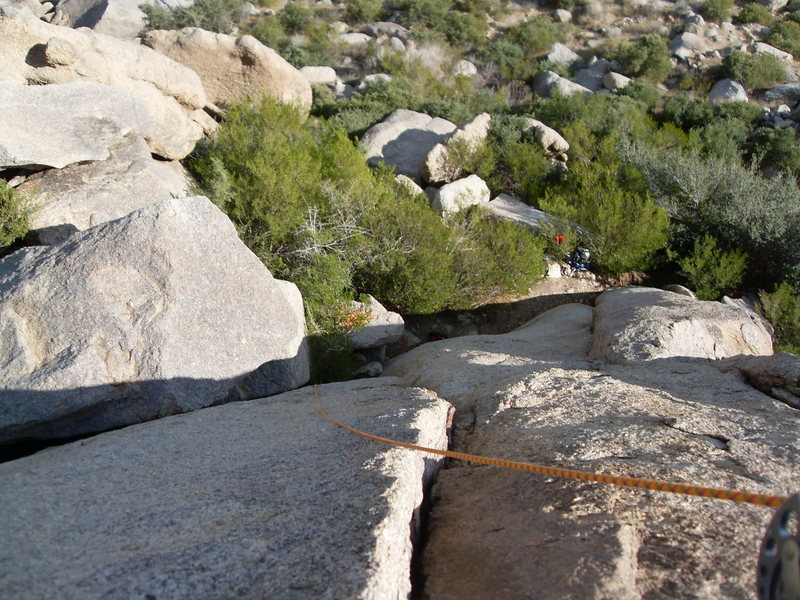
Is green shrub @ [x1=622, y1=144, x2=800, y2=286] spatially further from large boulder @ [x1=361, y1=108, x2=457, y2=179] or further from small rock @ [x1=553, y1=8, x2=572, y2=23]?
small rock @ [x1=553, y1=8, x2=572, y2=23]

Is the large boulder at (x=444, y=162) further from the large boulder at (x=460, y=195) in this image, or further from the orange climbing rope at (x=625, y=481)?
the orange climbing rope at (x=625, y=481)

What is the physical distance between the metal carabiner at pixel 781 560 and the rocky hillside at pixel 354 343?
351mm

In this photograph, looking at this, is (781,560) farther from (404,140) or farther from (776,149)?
(776,149)

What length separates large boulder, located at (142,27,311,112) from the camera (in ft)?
35.1

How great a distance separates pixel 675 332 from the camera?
5.36 meters

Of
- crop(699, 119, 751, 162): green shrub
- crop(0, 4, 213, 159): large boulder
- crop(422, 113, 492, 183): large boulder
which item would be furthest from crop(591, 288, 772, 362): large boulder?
crop(699, 119, 751, 162): green shrub

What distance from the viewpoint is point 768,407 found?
3.65m

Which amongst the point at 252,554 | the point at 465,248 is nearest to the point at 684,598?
the point at 252,554

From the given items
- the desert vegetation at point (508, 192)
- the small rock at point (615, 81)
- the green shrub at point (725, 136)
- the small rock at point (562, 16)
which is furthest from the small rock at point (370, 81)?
the small rock at point (562, 16)

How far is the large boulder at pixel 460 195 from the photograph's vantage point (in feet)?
35.4

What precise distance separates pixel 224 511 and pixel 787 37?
27.8 metres

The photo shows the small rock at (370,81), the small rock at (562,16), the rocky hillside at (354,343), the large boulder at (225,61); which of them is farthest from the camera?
the small rock at (562,16)

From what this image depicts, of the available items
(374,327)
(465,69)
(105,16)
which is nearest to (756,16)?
(465,69)

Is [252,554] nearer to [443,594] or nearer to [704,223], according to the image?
[443,594]
